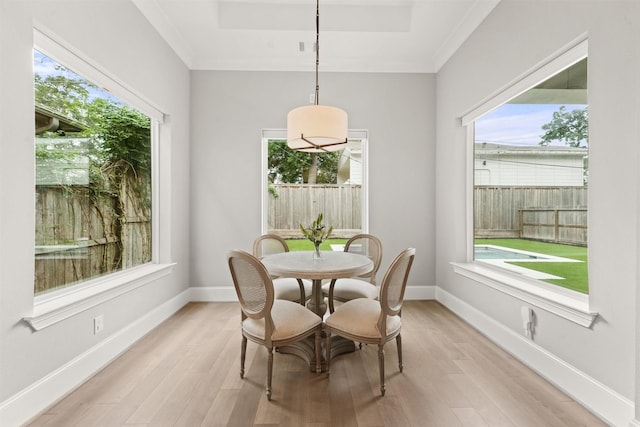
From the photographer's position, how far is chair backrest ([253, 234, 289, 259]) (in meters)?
3.44

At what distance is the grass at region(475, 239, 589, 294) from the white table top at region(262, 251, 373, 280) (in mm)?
1353

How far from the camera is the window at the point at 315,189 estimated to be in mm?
4391

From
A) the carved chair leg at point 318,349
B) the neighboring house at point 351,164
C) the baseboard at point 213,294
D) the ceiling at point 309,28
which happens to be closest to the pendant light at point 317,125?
the ceiling at point 309,28

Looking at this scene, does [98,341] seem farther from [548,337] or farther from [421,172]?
[421,172]

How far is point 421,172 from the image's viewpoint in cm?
434

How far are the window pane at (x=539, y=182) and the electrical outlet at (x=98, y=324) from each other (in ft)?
11.0

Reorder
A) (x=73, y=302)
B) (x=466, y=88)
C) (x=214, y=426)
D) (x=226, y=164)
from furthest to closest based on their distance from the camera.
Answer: (x=226, y=164), (x=466, y=88), (x=73, y=302), (x=214, y=426)

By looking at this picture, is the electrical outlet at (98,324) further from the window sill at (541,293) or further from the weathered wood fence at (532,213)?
the weathered wood fence at (532,213)

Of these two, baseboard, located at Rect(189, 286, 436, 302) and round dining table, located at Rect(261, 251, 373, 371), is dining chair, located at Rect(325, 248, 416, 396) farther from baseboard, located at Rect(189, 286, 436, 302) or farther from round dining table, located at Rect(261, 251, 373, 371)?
baseboard, located at Rect(189, 286, 436, 302)

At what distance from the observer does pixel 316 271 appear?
2.28m

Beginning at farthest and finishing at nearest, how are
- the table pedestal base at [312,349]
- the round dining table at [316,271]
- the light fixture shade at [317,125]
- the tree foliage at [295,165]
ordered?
1. the tree foliage at [295,165]
2. the light fixture shade at [317,125]
3. the table pedestal base at [312,349]
4. the round dining table at [316,271]

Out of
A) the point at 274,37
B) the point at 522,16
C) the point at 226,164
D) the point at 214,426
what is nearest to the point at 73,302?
the point at 214,426

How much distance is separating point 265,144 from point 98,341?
278 centimetres

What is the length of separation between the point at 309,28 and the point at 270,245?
97.4 inches
